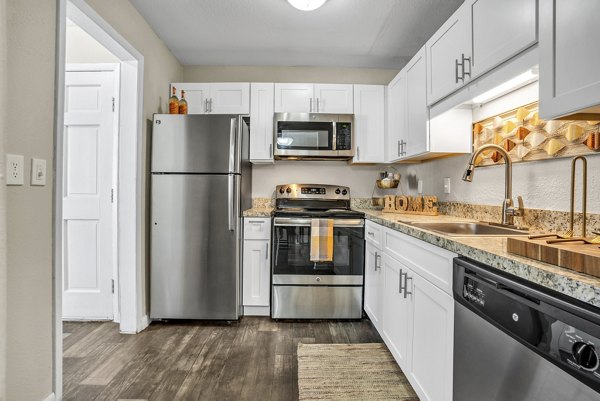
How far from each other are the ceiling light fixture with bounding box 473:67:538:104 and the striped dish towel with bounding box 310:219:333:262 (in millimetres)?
1386

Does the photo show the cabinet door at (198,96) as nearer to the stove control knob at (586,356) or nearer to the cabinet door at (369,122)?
the cabinet door at (369,122)

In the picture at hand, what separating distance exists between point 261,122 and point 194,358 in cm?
205

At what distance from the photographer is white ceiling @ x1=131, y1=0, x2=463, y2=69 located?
2.32 meters

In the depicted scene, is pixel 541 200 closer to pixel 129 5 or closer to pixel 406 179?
pixel 406 179

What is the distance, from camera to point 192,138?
8.52ft

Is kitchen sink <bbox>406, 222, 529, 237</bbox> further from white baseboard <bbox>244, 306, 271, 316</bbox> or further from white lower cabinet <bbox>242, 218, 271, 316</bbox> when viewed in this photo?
white baseboard <bbox>244, 306, 271, 316</bbox>

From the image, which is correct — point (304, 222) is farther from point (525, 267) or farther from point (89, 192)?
point (525, 267)

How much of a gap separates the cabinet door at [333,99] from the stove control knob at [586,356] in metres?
2.73

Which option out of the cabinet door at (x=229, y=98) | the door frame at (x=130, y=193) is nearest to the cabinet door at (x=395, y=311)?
the door frame at (x=130, y=193)

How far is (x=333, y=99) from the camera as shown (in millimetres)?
3141

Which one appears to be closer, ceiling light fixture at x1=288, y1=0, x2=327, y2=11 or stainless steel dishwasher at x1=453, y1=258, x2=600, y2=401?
stainless steel dishwasher at x1=453, y1=258, x2=600, y2=401

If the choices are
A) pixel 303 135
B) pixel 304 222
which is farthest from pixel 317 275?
pixel 303 135

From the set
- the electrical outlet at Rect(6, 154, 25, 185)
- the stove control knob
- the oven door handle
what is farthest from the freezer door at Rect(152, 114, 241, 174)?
the stove control knob

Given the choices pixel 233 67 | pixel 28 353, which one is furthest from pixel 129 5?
pixel 28 353
